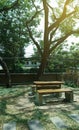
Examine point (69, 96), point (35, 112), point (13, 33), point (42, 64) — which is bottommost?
point (35, 112)

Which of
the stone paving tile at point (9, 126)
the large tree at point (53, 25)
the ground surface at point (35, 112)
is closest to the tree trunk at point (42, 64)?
the large tree at point (53, 25)

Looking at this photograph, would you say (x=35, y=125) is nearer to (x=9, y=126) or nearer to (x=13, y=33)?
(x=9, y=126)

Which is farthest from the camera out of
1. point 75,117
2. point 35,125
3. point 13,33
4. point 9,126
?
point 13,33

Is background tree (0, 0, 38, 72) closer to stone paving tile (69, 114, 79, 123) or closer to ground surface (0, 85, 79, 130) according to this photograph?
ground surface (0, 85, 79, 130)

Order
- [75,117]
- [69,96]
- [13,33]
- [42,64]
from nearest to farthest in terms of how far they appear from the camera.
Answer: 1. [75,117]
2. [69,96]
3. [42,64]
4. [13,33]

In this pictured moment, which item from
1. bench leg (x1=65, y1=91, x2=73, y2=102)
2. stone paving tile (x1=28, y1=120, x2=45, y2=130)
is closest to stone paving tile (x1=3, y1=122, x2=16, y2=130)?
stone paving tile (x1=28, y1=120, x2=45, y2=130)

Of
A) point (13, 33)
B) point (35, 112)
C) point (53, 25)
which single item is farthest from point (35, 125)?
point (13, 33)

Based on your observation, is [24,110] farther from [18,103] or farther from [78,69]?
[78,69]

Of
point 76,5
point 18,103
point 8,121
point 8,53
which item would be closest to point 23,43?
point 8,53

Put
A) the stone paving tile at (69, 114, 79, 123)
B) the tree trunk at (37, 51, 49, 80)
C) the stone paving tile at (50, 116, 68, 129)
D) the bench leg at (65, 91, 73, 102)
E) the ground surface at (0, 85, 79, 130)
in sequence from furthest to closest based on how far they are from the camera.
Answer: the tree trunk at (37, 51, 49, 80)
the bench leg at (65, 91, 73, 102)
the stone paving tile at (69, 114, 79, 123)
the ground surface at (0, 85, 79, 130)
the stone paving tile at (50, 116, 68, 129)

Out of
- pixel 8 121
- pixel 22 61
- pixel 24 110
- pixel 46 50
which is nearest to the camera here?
pixel 8 121

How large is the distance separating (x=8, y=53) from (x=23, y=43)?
2.00 meters

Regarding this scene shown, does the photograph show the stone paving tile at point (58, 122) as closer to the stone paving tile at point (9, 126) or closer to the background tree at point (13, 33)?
the stone paving tile at point (9, 126)

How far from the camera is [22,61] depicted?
18531mm
